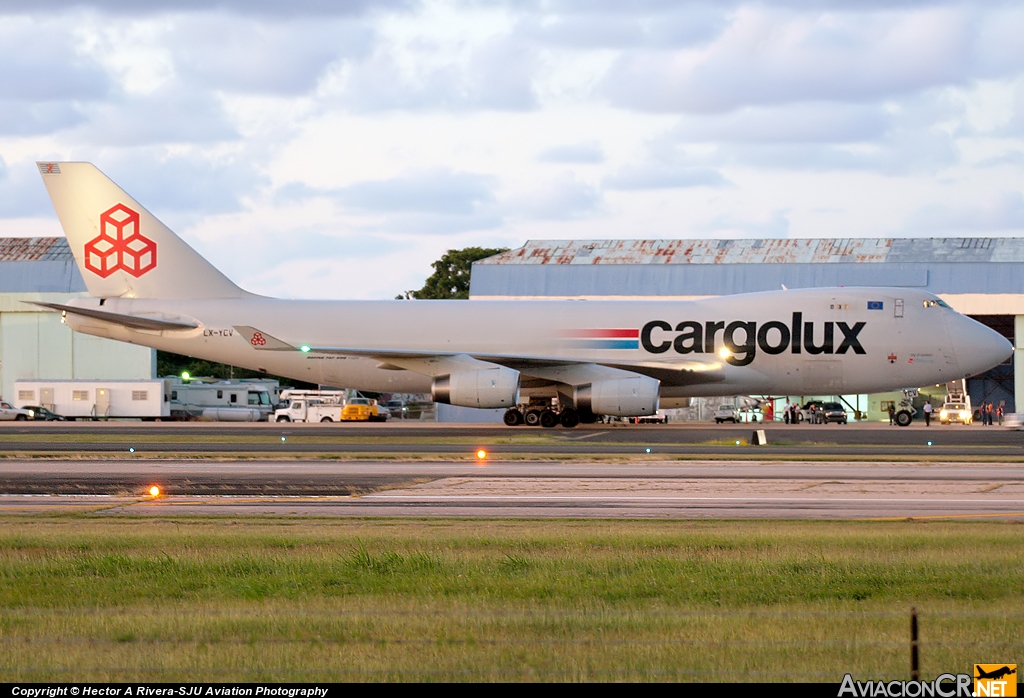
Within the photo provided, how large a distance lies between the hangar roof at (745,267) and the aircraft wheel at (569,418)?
27230 mm

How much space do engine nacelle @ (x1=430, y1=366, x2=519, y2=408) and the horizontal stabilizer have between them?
11455mm

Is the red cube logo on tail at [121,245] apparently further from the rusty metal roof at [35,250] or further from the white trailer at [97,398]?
the rusty metal roof at [35,250]

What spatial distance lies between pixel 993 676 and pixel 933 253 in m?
67.9

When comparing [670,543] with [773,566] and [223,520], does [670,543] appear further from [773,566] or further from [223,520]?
[223,520]

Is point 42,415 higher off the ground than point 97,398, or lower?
lower

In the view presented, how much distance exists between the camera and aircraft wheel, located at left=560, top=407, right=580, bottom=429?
44.5 metres

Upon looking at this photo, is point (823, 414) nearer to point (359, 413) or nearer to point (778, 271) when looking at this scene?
point (778, 271)

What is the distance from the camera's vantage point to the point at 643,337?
144ft

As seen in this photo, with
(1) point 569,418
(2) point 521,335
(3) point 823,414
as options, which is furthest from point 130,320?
(3) point 823,414

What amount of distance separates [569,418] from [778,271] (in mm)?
30637

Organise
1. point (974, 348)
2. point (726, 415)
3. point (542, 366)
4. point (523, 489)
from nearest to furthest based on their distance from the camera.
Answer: point (523, 489) < point (974, 348) < point (542, 366) < point (726, 415)

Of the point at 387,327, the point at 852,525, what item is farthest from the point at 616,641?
the point at 387,327

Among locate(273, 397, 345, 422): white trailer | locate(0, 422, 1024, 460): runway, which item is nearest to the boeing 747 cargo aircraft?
locate(0, 422, 1024, 460): runway

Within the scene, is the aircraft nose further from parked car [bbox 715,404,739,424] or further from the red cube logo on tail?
the red cube logo on tail
